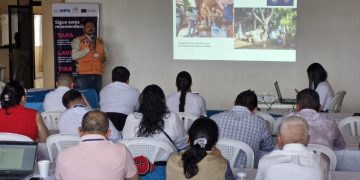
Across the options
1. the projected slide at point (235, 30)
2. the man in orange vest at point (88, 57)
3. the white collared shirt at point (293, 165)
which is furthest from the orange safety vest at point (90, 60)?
the white collared shirt at point (293, 165)

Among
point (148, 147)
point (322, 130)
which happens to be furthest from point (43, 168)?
point (322, 130)

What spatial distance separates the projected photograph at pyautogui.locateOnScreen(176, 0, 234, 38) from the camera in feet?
32.4

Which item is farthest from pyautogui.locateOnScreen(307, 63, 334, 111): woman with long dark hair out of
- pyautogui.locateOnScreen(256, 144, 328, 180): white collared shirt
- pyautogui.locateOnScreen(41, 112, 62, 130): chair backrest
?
pyautogui.locateOnScreen(256, 144, 328, 180): white collared shirt

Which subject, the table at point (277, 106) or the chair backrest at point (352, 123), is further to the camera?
the table at point (277, 106)

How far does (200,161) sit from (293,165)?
0.45 m

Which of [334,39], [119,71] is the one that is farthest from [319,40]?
[119,71]

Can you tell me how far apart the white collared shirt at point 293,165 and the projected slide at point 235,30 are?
22.5 ft

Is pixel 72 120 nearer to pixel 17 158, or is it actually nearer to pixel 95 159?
pixel 17 158

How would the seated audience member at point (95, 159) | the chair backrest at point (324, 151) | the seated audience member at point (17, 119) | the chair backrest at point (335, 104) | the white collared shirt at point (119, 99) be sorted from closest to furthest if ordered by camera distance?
the seated audience member at point (95, 159) → the chair backrest at point (324, 151) → the seated audience member at point (17, 119) → the white collared shirt at point (119, 99) → the chair backrest at point (335, 104)

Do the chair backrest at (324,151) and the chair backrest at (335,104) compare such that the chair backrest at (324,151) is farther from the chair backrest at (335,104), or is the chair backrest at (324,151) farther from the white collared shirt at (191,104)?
the chair backrest at (335,104)

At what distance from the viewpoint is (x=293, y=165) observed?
2.96 meters

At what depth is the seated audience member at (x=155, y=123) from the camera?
176 inches

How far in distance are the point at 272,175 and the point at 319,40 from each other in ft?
23.2

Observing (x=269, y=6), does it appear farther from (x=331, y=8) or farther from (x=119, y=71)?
(x=119, y=71)
